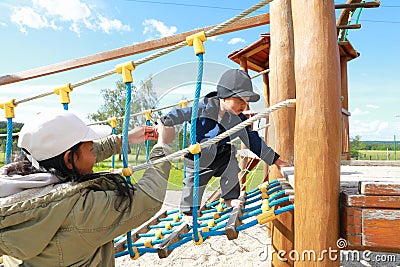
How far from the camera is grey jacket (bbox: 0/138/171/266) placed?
1142 millimetres

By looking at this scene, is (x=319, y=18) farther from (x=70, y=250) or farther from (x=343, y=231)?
(x=70, y=250)

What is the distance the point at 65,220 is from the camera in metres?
1.17

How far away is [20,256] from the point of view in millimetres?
1176

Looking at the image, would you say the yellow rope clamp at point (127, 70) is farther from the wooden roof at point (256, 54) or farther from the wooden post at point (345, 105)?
the wooden post at point (345, 105)

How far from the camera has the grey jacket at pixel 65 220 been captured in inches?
44.9

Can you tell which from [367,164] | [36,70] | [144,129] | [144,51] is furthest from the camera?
[367,164]

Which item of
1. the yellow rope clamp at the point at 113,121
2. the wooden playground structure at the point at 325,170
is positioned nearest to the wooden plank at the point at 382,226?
the wooden playground structure at the point at 325,170

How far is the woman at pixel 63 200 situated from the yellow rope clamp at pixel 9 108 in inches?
40.1

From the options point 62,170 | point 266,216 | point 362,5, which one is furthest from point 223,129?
point 362,5

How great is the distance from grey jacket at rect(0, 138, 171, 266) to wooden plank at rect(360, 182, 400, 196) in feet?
2.40

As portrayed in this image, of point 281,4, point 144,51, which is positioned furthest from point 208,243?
point 281,4

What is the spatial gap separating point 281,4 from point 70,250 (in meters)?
1.77

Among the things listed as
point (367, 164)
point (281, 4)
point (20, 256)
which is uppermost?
point (281, 4)

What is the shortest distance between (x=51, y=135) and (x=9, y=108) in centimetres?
118
